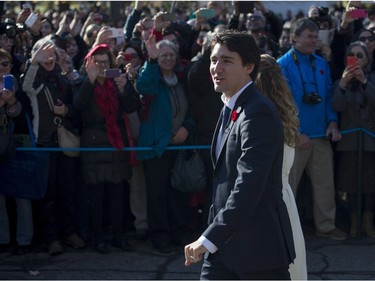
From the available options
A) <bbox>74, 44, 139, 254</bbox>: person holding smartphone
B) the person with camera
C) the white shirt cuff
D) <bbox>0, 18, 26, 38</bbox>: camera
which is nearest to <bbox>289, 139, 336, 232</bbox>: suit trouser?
the person with camera

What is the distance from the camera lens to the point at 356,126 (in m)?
7.86

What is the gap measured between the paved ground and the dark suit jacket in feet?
9.59

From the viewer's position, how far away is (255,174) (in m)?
3.62

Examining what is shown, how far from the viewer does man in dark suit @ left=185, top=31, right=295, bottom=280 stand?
3643 mm

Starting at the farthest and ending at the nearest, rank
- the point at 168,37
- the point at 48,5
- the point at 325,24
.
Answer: the point at 48,5, the point at 325,24, the point at 168,37

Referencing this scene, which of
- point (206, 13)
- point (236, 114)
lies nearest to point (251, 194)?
point (236, 114)

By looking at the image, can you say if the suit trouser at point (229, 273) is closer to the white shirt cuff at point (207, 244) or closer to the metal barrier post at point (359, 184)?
the white shirt cuff at point (207, 244)

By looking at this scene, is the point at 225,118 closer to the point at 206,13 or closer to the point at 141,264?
the point at 141,264

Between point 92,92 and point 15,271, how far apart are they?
168 cm

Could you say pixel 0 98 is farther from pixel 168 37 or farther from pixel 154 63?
pixel 168 37

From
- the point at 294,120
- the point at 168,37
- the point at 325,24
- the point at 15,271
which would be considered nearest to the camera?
the point at 294,120

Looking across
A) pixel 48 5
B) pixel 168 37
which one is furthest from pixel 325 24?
pixel 48 5

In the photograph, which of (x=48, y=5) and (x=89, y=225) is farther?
(x=48, y=5)

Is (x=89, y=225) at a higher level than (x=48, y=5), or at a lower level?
lower
